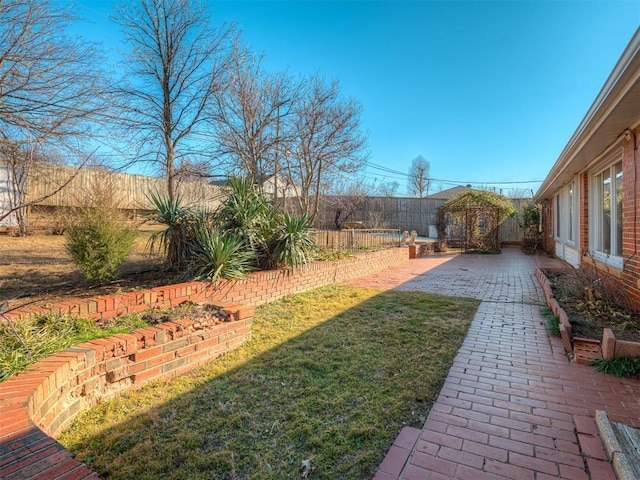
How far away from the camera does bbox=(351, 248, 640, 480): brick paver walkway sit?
1.88 m

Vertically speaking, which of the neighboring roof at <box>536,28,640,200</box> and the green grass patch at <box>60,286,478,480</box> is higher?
the neighboring roof at <box>536,28,640,200</box>

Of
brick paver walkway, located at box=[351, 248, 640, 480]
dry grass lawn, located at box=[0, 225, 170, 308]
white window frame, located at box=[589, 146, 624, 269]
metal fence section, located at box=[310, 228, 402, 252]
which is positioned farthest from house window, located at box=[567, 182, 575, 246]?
dry grass lawn, located at box=[0, 225, 170, 308]

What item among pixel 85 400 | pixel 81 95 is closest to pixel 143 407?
pixel 85 400

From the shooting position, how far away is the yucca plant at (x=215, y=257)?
15.5ft

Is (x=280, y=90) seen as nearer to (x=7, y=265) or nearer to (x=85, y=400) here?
(x=7, y=265)

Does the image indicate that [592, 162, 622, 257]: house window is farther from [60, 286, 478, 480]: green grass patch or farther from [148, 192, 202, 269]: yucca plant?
[148, 192, 202, 269]: yucca plant

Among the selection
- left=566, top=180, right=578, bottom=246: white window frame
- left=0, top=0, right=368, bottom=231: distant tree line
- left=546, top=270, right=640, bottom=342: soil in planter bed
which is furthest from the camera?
left=566, top=180, right=578, bottom=246: white window frame

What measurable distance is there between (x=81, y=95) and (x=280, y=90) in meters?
4.43

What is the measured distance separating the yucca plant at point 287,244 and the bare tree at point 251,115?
2.07 metres

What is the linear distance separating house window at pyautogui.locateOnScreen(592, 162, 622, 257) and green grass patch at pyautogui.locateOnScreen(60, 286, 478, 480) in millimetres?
3530

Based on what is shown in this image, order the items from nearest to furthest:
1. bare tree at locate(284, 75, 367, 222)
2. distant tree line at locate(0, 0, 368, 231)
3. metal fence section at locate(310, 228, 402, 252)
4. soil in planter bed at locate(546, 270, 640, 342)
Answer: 1. soil in planter bed at locate(546, 270, 640, 342)
2. distant tree line at locate(0, 0, 368, 231)
3. bare tree at locate(284, 75, 367, 222)
4. metal fence section at locate(310, 228, 402, 252)

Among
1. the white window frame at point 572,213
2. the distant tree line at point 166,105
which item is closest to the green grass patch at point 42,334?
the distant tree line at point 166,105

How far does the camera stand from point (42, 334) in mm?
2625

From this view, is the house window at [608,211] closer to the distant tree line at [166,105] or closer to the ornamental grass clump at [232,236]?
the ornamental grass clump at [232,236]
